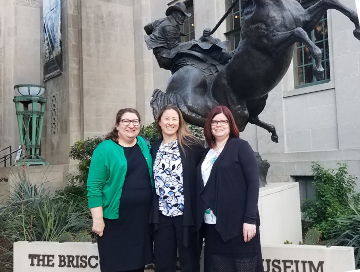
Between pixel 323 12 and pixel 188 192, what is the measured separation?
306 centimetres

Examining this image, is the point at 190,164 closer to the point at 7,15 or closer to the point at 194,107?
the point at 194,107

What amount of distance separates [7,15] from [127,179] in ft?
72.2

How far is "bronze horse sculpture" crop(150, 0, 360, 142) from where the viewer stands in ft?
15.6

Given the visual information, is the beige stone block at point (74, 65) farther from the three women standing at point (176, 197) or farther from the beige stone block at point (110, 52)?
the three women standing at point (176, 197)

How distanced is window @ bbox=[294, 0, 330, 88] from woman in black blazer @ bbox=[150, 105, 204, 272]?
825 cm

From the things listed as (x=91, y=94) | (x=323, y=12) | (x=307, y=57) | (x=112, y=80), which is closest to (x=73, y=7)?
(x=112, y=80)

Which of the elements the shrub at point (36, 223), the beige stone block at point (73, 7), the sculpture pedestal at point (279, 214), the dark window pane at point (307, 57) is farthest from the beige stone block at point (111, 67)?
the sculpture pedestal at point (279, 214)

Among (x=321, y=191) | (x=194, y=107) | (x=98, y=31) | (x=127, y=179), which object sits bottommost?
(x=321, y=191)

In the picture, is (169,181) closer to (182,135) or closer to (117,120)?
(182,135)

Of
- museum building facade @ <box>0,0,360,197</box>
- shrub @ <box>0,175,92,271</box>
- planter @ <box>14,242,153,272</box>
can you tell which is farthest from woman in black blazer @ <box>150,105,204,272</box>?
museum building facade @ <box>0,0,360,197</box>

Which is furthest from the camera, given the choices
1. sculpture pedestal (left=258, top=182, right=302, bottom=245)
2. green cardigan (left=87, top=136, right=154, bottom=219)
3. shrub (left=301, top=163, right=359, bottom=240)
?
shrub (left=301, top=163, right=359, bottom=240)

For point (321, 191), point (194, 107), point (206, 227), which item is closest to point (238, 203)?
point (206, 227)

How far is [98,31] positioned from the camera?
17.7m

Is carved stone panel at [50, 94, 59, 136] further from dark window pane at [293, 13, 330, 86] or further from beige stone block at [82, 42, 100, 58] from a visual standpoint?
dark window pane at [293, 13, 330, 86]
